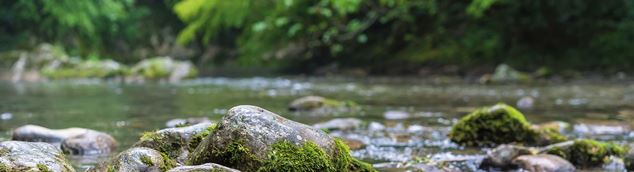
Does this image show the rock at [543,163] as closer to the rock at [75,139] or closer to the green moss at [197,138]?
the green moss at [197,138]

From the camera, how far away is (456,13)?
22266 millimetres

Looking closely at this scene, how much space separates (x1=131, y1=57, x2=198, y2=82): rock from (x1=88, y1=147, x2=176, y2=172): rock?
735 inches

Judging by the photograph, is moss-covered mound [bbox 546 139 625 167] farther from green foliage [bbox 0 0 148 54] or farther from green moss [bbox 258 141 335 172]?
green foliage [bbox 0 0 148 54]

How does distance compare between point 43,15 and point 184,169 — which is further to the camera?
point 43,15

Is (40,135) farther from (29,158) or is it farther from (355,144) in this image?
(29,158)

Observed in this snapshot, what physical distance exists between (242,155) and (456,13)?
19.3 meters

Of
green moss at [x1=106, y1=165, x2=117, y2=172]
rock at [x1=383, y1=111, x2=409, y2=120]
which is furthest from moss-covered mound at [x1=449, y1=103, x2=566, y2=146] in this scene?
green moss at [x1=106, y1=165, x2=117, y2=172]

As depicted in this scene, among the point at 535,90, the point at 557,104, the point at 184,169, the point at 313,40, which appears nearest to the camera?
the point at 184,169

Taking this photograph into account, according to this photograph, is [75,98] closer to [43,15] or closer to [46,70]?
[46,70]

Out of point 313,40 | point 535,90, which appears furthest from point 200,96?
point 313,40

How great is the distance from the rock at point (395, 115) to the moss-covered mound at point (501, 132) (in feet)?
7.87

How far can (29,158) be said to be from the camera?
147 inches

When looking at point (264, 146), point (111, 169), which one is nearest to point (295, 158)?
point (264, 146)

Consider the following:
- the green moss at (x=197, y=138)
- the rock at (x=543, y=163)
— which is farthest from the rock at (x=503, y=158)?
the green moss at (x=197, y=138)
